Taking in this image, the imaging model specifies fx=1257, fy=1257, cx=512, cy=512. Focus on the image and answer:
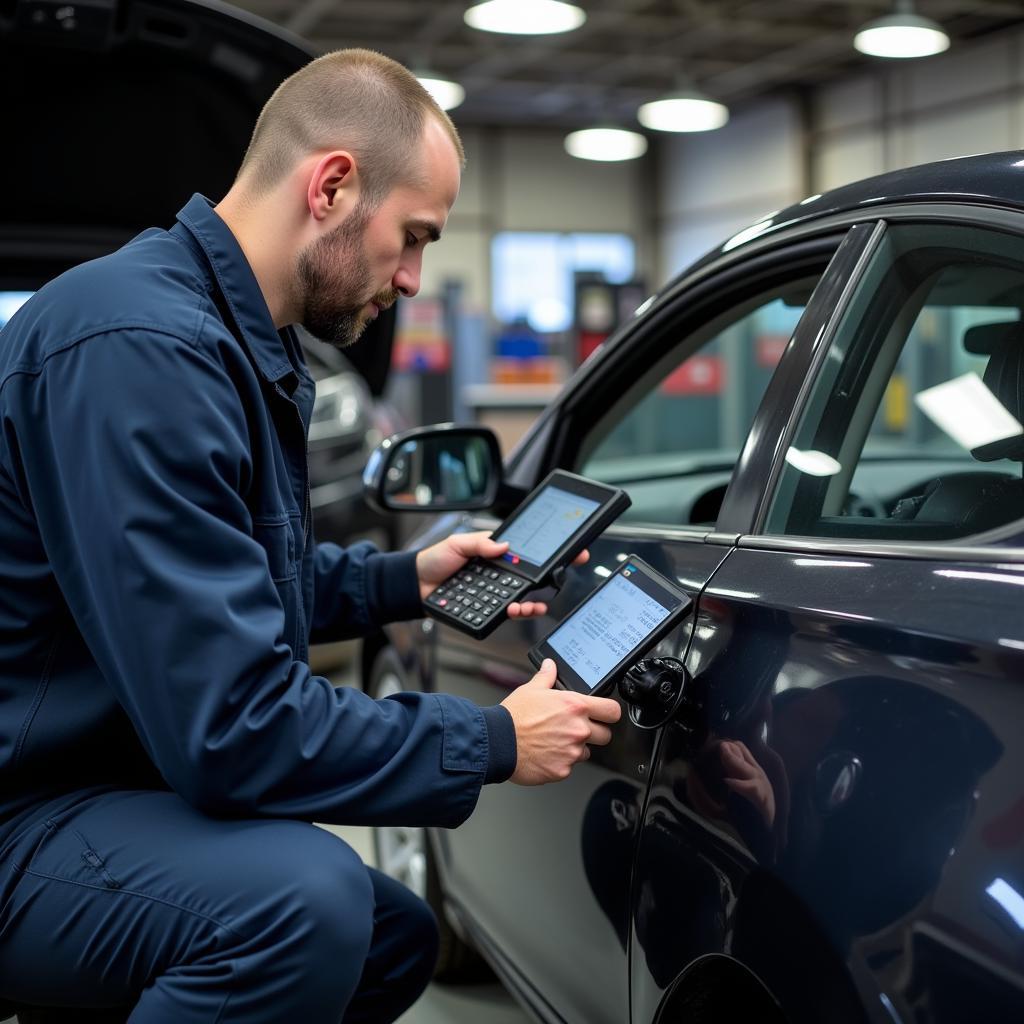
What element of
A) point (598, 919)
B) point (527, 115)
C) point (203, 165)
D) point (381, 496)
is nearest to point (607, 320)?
point (527, 115)

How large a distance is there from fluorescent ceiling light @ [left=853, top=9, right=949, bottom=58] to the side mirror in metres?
6.00

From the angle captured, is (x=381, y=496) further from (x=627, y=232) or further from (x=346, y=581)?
(x=627, y=232)

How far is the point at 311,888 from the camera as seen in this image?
1259mm

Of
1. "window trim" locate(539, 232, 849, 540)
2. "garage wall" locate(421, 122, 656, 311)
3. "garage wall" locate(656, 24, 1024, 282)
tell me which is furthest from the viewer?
"garage wall" locate(421, 122, 656, 311)

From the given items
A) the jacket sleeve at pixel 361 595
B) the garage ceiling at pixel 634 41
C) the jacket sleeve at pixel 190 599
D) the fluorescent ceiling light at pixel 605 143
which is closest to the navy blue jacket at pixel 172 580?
the jacket sleeve at pixel 190 599

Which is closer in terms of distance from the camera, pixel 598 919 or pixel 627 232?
pixel 598 919

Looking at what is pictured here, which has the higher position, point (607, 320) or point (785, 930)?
point (607, 320)

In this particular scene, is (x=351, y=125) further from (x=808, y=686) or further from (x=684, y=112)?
(x=684, y=112)

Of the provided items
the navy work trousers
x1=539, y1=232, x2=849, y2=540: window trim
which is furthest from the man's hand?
the navy work trousers

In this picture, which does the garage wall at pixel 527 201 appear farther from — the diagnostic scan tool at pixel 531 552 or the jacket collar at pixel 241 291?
the jacket collar at pixel 241 291

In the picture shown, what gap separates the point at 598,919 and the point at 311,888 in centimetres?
40

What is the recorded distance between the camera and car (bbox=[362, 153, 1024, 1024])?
0.97 metres

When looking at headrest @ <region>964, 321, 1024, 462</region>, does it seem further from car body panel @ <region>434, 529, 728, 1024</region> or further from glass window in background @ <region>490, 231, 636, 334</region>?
glass window in background @ <region>490, 231, 636, 334</region>

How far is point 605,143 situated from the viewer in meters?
10.3
